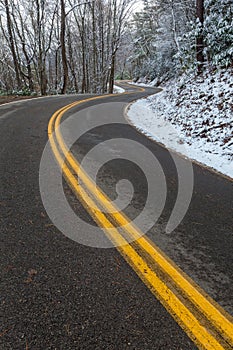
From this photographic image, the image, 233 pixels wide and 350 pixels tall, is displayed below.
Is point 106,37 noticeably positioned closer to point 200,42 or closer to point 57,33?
→ point 57,33

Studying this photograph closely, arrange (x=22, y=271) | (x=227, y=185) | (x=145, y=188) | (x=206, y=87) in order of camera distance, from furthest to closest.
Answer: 1. (x=206, y=87)
2. (x=227, y=185)
3. (x=145, y=188)
4. (x=22, y=271)

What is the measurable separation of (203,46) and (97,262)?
12.9 metres

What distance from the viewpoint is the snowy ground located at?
704 centimetres

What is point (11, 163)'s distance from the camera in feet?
16.9

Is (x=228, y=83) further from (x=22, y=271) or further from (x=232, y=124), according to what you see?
(x=22, y=271)

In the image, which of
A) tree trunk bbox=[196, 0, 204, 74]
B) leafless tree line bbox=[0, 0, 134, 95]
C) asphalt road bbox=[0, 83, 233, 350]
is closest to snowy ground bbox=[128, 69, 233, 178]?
tree trunk bbox=[196, 0, 204, 74]

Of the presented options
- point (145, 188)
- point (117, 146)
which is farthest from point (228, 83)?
point (145, 188)

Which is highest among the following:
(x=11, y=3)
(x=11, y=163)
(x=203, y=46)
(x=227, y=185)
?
(x=11, y=3)

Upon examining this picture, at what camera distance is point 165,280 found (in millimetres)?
2457

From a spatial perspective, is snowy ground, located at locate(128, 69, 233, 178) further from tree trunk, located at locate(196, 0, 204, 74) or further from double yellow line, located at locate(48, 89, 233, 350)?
double yellow line, located at locate(48, 89, 233, 350)

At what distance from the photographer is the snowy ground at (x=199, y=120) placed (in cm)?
704

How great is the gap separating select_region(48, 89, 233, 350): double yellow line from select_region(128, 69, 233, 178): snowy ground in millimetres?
3225

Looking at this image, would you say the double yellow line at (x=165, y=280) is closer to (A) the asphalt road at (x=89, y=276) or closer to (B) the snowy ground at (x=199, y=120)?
(A) the asphalt road at (x=89, y=276)

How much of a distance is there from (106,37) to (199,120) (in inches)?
1218
